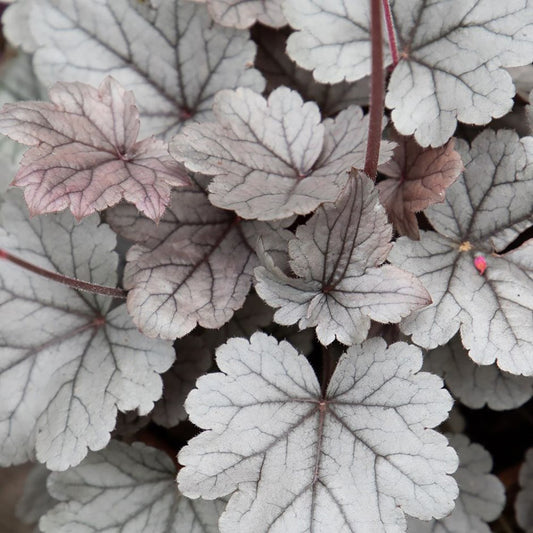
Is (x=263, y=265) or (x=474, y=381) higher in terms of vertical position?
(x=263, y=265)

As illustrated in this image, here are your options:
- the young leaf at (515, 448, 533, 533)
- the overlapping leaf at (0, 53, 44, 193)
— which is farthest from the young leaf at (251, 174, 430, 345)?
the overlapping leaf at (0, 53, 44, 193)

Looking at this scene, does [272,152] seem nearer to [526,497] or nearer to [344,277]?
[344,277]

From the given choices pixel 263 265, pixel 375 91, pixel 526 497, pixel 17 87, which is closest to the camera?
pixel 375 91

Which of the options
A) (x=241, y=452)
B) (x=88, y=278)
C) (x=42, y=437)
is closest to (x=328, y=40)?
(x=88, y=278)

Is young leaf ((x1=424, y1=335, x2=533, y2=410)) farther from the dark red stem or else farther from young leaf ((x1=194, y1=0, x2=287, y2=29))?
young leaf ((x1=194, y1=0, x2=287, y2=29))

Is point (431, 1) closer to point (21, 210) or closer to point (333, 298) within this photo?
point (333, 298)

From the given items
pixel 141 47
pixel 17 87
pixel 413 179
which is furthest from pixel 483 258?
pixel 17 87
